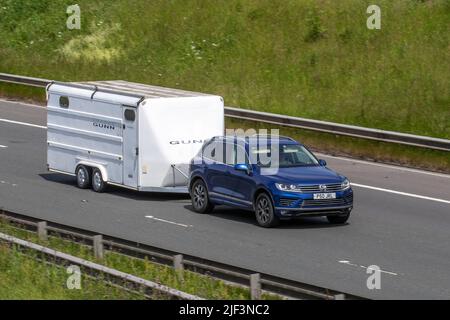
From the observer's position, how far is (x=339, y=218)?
2216cm

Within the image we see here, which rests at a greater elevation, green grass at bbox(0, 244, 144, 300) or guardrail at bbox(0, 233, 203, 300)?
guardrail at bbox(0, 233, 203, 300)

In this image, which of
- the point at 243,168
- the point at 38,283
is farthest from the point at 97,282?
the point at 243,168

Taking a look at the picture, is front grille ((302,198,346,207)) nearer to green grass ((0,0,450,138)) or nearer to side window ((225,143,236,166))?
side window ((225,143,236,166))

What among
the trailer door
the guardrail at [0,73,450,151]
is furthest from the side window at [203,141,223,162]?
the guardrail at [0,73,450,151]

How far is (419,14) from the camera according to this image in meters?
38.3

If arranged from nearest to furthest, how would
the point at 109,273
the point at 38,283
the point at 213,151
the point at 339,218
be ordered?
the point at 109,273 < the point at 38,283 < the point at 339,218 < the point at 213,151

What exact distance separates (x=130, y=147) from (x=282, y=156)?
12.9 ft

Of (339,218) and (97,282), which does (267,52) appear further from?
(97,282)

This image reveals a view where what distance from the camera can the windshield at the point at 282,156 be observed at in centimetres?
2252

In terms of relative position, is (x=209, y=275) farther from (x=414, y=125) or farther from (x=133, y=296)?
(x=414, y=125)

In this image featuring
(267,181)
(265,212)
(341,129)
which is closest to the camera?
(267,181)

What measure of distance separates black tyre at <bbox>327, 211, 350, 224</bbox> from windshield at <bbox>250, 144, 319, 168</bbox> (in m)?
1.19

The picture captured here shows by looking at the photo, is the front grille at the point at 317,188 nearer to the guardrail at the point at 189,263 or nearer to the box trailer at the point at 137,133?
the box trailer at the point at 137,133

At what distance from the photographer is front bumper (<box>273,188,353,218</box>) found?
70.2 ft
